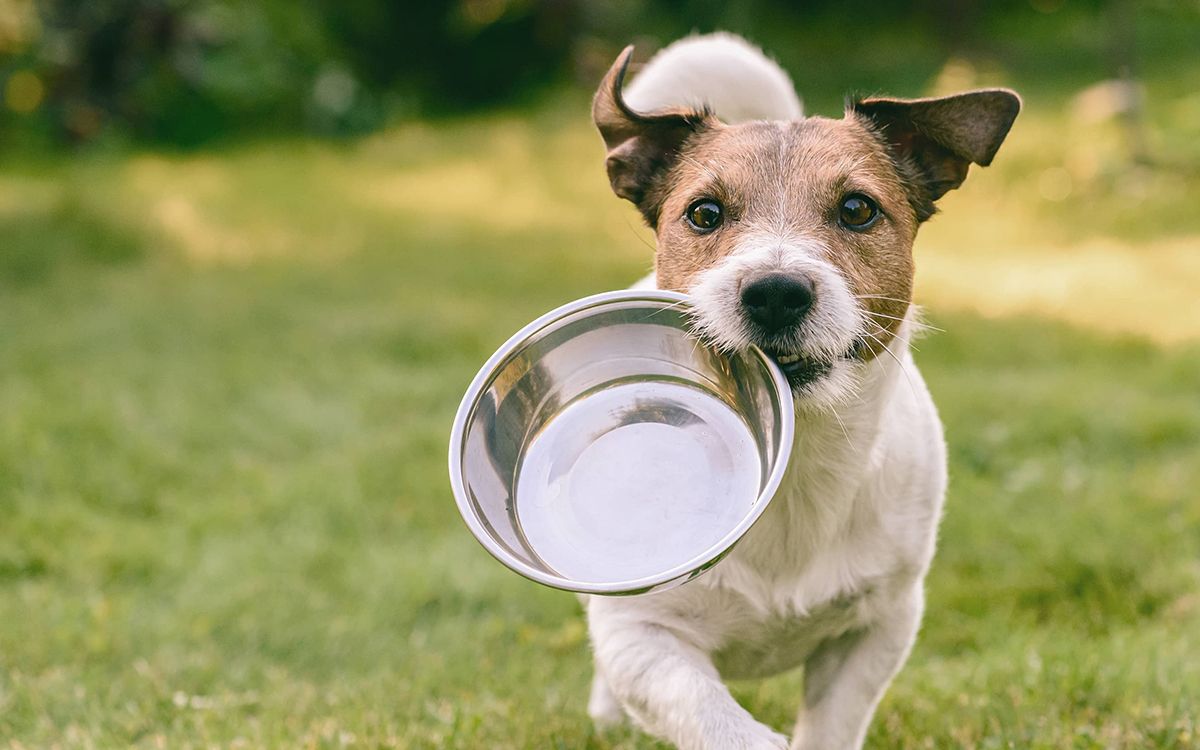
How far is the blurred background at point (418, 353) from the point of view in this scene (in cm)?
435

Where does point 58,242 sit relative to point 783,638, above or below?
below

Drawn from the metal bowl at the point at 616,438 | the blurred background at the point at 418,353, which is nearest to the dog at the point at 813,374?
the metal bowl at the point at 616,438

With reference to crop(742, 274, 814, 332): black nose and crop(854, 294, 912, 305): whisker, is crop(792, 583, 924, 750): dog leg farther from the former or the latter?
crop(742, 274, 814, 332): black nose

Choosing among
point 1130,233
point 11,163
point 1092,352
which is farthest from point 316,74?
point 1092,352

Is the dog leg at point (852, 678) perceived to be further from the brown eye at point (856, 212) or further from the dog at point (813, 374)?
the brown eye at point (856, 212)

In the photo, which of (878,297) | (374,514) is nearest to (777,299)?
(878,297)

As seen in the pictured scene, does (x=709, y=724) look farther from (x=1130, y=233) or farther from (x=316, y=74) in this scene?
(x=316, y=74)

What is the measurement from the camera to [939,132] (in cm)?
360

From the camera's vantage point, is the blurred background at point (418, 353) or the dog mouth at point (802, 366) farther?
the blurred background at point (418, 353)

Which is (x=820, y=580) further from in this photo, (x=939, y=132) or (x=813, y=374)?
(x=939, y=132)

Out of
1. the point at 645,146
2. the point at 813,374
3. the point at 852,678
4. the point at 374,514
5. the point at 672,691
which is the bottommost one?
the point at 374,514

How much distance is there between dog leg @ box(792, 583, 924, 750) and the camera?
3.47 meters

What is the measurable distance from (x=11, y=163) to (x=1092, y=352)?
9998 mm

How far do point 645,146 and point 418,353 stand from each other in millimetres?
4724
